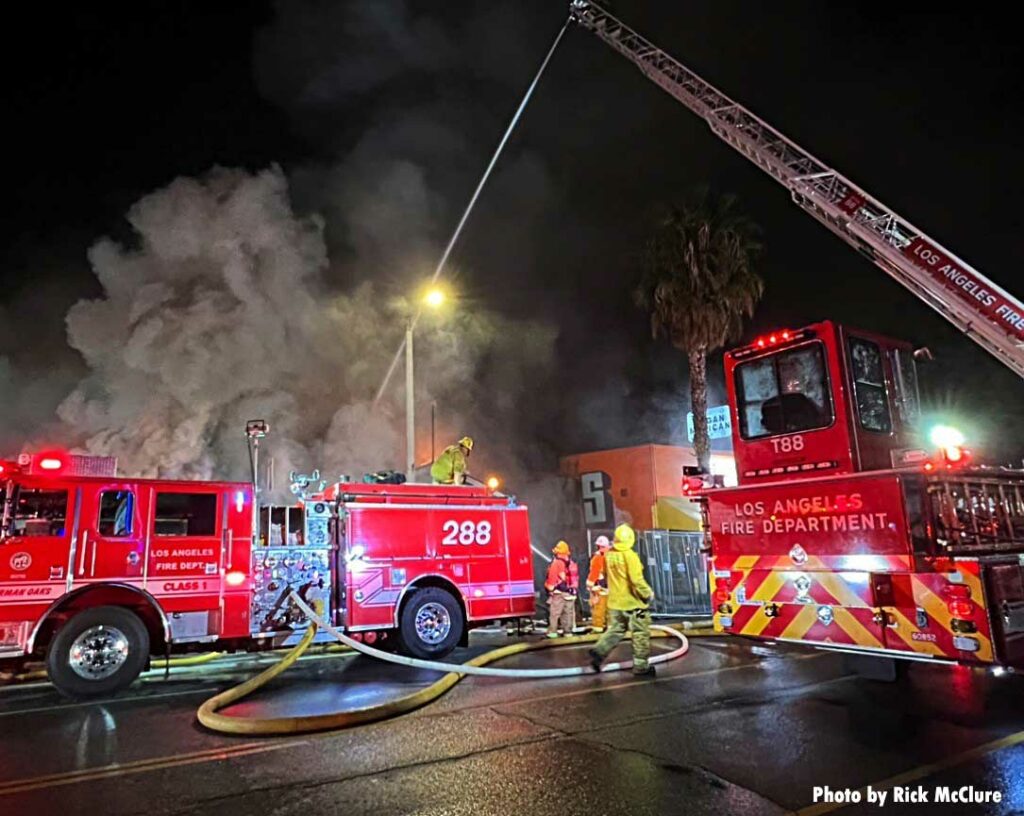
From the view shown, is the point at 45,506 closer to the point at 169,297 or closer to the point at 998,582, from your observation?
the point at 998,582

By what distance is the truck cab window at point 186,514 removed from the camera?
7.34 metres

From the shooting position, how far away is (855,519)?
532cm

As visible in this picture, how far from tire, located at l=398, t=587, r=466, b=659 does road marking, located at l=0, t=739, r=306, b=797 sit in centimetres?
341

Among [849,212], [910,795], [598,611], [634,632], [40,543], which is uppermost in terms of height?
[849,212]

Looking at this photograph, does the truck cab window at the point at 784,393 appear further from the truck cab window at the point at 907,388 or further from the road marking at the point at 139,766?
the road marking at the point at 139,766

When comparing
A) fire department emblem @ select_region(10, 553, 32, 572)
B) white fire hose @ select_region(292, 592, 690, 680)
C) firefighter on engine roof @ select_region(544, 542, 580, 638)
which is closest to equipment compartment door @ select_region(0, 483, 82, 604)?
fire department emblem @ select_region(10, 553, 32, 572)

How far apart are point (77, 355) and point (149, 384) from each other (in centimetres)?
237

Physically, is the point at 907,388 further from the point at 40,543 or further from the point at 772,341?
the point at 40,543

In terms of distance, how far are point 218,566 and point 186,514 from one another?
0.67m

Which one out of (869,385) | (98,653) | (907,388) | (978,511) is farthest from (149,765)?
(907,388)

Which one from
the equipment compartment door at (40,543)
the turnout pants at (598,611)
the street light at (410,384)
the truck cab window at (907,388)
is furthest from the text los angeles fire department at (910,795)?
the street light at (410,384)

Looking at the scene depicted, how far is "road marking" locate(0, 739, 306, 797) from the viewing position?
416cm

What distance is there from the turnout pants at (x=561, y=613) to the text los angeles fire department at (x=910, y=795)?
6528 millimetres

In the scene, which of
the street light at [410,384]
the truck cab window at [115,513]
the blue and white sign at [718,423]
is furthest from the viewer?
the blue and white sign at [718,423]
